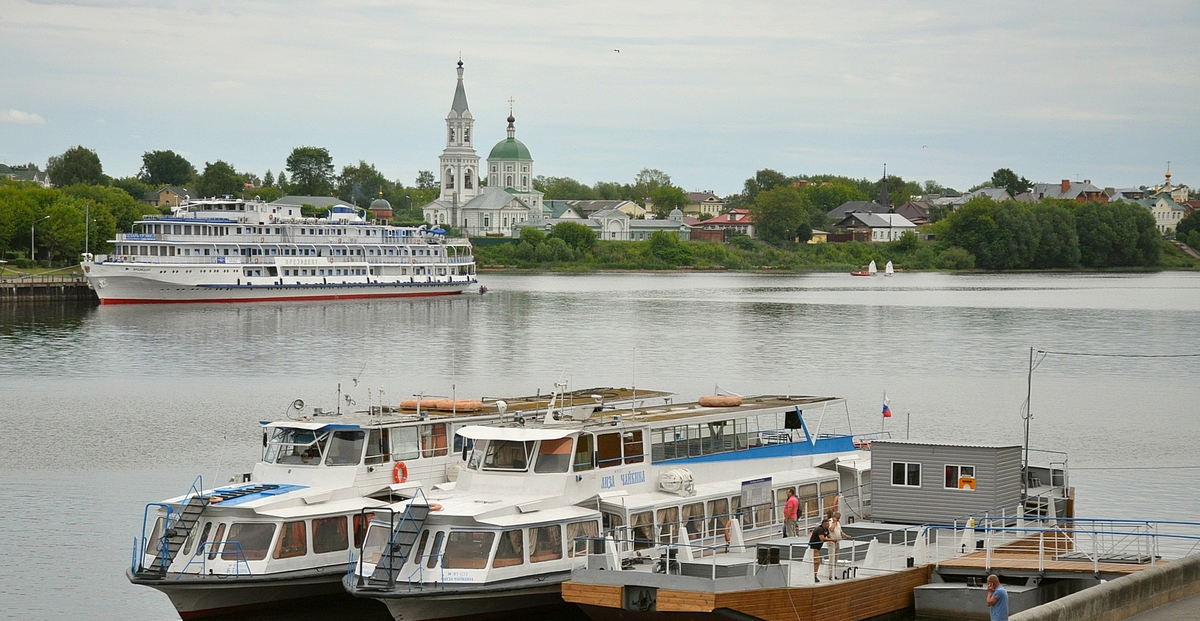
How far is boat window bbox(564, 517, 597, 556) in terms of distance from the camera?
21938 mm

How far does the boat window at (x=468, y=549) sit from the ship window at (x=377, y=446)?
4.53m

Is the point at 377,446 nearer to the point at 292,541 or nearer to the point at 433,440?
the point at 433,440

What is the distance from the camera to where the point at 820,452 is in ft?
94.2

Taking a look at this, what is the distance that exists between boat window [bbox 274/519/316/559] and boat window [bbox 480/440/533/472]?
10.8 feet

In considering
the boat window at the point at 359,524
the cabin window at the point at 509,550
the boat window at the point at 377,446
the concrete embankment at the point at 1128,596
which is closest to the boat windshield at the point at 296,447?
the boat window at the point at 377,446

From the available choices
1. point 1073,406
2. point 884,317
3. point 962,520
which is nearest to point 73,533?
point 962,520

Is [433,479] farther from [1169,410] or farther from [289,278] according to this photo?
[289,278]

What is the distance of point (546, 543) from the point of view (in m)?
21.7

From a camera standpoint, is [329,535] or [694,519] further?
[694,519]

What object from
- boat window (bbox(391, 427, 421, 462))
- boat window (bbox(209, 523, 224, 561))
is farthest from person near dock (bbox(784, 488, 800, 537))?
boat window (bbox(209, 523, 224, 561))

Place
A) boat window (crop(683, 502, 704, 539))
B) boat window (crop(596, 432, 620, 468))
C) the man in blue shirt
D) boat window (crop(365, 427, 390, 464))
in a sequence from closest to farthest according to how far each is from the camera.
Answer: the man in blue shirt, boat window (crop(596, 432, 620, 468)), boat window (crop(683, 502, 704, 539)), boat window (crop(365, 427, 390, 464))

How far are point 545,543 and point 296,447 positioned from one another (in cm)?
593

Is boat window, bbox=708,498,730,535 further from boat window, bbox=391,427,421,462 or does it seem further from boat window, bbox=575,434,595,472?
boat window, bbox=391,427,421,462

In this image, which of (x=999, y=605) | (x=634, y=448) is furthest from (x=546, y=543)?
(x=999, y=605)
